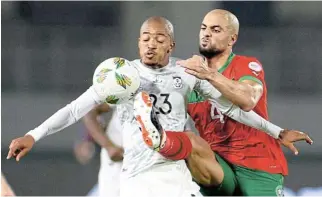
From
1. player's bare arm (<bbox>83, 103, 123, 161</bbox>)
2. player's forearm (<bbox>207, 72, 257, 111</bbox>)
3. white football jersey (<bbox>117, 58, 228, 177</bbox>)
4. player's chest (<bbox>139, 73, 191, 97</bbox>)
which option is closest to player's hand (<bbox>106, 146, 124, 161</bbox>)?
player's bare arm (<bbox>83, 103, 123, 161</bbox>)

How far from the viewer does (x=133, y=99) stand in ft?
6.93

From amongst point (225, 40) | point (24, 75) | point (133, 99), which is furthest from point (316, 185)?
point (24, 75)

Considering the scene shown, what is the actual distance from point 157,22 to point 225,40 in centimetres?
25

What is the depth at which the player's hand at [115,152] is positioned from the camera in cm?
240

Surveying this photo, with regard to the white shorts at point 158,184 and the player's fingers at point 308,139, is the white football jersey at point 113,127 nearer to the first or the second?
the white shorts at point 158,184

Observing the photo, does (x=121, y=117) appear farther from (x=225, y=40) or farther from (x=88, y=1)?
(x=88, y=1)

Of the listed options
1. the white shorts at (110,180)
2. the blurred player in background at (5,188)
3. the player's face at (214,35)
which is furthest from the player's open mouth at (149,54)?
the blurred player in background at (5,188)

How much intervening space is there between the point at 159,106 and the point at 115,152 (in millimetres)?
344

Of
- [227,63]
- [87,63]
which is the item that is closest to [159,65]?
[227,63]

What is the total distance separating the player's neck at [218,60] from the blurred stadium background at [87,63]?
0.22m

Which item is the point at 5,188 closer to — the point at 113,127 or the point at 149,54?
the point at 113,127

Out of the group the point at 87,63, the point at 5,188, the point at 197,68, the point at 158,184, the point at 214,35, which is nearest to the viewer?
the point at 197,68

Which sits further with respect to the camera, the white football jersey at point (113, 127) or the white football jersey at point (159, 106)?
the white football jersey at point (113, 127)

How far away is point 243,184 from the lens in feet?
7.74
